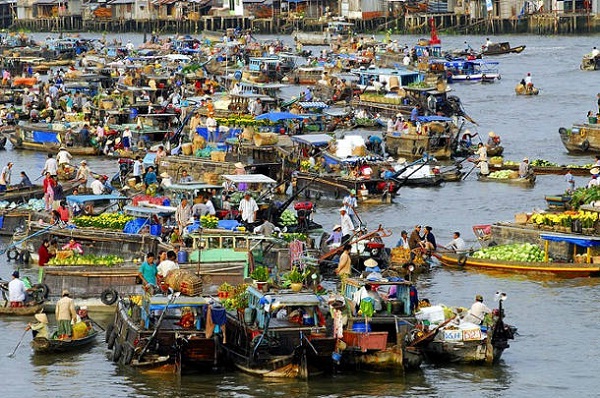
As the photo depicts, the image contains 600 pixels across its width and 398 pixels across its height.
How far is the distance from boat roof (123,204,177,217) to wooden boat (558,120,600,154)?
75.0 ft

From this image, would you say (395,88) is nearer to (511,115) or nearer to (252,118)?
(511,115)

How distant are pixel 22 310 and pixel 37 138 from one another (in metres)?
28.3

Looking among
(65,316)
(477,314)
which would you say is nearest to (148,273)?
(65,316)

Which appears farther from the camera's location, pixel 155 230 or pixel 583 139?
pixel 583 139

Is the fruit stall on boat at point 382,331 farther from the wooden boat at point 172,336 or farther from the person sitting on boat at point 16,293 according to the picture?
the person sitting on boat at point 16,293

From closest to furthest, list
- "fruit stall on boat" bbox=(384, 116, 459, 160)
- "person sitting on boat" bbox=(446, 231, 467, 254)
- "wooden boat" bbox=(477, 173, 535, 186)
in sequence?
"person sitting on boat" bbox=(446, 231, 467, 254)
"wooden boat" bbox=(477, 173, 535, 186)
"fruit stall on boat" bbox=(384, 116, 459, 160)

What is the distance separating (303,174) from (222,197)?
29.3ft

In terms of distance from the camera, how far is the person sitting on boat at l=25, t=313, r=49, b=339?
92.0 feet

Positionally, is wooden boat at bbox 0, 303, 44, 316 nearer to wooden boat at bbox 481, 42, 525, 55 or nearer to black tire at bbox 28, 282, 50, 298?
black tire at bbox 28, 282, 50, 298

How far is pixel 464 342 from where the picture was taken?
2691 centimetres

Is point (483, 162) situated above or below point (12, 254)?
above

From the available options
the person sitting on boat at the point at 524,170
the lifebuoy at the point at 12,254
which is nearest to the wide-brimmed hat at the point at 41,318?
the lifebuoy at the point at 12,254

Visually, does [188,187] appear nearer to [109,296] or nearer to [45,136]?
[109,296]

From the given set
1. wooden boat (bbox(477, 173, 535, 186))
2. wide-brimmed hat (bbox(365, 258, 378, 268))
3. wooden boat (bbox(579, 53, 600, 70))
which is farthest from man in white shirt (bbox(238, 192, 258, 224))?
wooden boat (bbox(579, 53, 600, 70))
